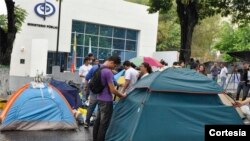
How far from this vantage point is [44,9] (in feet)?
109

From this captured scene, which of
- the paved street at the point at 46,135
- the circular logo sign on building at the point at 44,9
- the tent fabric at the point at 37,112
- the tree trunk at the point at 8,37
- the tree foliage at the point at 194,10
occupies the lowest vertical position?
the paved street at the point at 46,135

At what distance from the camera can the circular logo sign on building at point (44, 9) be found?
108 feet

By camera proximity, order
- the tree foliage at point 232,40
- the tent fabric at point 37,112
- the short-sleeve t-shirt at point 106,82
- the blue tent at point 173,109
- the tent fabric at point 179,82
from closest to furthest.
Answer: the blue tent at point 173,109 → the tent fabric at point 179,82 → the short-sleeve t-shirt at point 106,82 → the tent fabric at point 37,112 → the tree foliage at point 232,40

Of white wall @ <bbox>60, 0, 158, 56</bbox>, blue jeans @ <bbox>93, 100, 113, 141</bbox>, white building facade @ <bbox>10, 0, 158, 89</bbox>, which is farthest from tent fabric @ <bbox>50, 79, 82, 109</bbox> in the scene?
white wall @ <bbox>60, 0, 158, 56</bbox>

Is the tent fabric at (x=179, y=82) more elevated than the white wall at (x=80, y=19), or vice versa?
the white wall at (x=80, y=19)

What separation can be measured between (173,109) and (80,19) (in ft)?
93.9

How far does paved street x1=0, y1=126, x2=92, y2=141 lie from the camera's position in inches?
369

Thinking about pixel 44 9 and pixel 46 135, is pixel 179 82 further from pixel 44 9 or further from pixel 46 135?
pixel 44 9

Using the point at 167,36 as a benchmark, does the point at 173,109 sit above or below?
below

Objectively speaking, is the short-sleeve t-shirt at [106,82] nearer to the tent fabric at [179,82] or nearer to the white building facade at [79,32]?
the tent fabric at [179,82]

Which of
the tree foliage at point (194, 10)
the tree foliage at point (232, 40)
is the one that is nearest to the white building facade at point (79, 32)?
the tree foliage at point (194, 10)

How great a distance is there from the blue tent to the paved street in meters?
1.61

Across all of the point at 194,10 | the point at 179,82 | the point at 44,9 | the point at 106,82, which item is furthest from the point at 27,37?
the point at 179,82

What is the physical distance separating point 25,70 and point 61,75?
916 centimetres
